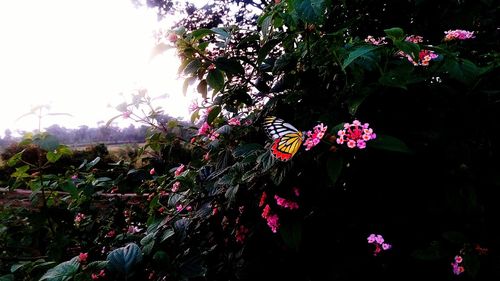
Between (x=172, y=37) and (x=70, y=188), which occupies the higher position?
(x=172, y=37)

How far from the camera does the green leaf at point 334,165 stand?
882 millimetres

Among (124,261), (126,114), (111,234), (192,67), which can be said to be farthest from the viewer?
(111,234)

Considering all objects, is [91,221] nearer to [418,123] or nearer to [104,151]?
[418,123]

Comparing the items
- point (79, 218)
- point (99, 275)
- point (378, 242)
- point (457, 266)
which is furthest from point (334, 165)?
point (79, 218)

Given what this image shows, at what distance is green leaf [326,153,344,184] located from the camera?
0.88m

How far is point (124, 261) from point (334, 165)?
2.65ft

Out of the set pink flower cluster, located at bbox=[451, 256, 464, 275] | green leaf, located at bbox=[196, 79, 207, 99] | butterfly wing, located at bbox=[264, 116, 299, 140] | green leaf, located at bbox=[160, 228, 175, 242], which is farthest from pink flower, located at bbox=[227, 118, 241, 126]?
pink flower cluster, located at bbox=[451, 256, 464, 275]

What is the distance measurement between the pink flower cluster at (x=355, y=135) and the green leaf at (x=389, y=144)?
0.03m

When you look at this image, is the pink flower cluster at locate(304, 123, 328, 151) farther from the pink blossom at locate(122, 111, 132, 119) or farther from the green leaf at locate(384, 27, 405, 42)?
the pink blossom at locate(122, 111, 132, 119)

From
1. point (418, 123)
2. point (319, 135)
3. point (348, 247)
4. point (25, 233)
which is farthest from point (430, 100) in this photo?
point (25, 233)

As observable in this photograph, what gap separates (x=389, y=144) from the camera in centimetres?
87

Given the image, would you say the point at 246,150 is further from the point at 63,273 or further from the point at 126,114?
the point at 126,114

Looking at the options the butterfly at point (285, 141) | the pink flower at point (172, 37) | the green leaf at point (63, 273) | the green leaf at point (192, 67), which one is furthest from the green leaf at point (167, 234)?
the pink flower at point (172, 37)

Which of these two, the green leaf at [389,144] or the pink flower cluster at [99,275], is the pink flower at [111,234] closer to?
the pink flower cluster at [99,275]
